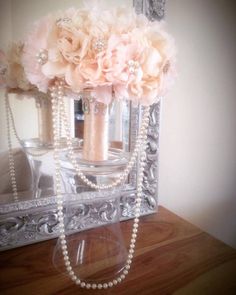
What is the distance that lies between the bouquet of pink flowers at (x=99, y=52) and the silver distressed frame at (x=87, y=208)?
223 mm

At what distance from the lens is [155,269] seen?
1.57 feet

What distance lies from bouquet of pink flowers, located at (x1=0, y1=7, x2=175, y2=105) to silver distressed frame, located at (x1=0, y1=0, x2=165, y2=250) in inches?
8.8

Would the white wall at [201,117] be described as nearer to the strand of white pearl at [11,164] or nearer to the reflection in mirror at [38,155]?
the reflection in mirror at [38,155]

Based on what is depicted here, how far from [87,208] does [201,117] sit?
52 centimetres

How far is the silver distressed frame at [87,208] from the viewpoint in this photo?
1.63 ft

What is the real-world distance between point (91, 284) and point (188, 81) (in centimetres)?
64

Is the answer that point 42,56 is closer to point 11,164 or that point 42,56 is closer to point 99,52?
Result: point 99,52

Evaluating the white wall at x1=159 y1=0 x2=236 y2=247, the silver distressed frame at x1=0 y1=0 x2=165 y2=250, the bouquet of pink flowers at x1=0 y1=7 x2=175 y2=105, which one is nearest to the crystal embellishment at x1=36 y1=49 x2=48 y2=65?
the bouquet of pink flowers at x1=0 y1=7 x2=175 y2=105

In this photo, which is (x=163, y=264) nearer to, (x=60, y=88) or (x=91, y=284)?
(x=91, y=284)

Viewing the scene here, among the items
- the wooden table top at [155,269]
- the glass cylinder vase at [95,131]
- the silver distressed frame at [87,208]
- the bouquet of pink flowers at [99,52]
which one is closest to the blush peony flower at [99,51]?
the bouquet of pink flowers at [99,52]

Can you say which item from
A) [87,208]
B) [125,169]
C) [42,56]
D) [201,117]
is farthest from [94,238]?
[201,117]

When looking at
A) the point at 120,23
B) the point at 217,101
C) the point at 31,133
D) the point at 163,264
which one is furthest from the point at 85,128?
the point at 217,101

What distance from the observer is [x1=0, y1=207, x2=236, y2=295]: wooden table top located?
43 cm

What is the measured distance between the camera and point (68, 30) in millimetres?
364
